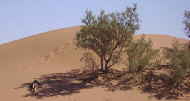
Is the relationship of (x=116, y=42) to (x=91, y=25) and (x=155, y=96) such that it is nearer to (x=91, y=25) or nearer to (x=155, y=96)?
(x=91, y=25)

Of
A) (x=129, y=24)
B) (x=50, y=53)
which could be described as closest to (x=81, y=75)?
Result: (x=129, y=24)

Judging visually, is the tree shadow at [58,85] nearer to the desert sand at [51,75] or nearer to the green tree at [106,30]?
the desert sand at [51,75]

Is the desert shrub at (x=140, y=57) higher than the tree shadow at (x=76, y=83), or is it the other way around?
the desert shrub at (x=140, y=57)

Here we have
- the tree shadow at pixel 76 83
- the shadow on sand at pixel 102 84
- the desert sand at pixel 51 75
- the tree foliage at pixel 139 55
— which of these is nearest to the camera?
the desert sand at pixel 51 75

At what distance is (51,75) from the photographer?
15.4 meters

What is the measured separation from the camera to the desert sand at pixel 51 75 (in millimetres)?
11125

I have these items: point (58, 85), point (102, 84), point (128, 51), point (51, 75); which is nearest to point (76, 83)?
point (58, 85)

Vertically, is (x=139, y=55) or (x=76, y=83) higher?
(x=139, y=55)

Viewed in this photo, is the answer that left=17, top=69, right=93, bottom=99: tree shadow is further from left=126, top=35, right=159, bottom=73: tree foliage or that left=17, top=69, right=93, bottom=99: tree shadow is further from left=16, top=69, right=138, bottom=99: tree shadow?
left=126, top=35, right=159, bottom=73: tree foliage

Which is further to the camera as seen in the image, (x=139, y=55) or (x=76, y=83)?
(x=139, y=55)

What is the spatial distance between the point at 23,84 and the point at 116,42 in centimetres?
768

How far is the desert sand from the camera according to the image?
11.1 metres

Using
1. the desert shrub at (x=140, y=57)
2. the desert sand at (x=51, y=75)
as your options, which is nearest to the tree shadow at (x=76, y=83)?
the desert sand at (x=51, y=75)

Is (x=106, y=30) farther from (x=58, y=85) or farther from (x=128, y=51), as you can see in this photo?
(x=58, y=85)
